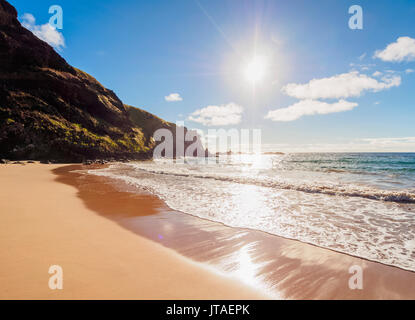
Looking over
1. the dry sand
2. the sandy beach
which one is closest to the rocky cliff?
the sandy beach

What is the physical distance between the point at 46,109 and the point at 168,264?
49105 millimetres

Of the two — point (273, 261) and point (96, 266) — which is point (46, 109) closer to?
point (96, 266)

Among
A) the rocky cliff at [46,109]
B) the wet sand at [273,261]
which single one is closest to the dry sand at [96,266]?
the wet sand at [273,261]

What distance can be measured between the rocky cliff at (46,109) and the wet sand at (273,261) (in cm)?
3765

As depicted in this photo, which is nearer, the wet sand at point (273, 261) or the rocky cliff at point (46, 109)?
the wet sand at point (273, 261)

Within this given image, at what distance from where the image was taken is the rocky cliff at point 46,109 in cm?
3177

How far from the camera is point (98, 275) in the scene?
2877 mm

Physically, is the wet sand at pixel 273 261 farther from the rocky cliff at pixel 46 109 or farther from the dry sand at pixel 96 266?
the rocky cliff at pixel 46 109

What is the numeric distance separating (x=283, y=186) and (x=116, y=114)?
198 feet

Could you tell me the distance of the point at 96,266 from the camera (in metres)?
3.14

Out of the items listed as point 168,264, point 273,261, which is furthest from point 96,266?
point 273,261

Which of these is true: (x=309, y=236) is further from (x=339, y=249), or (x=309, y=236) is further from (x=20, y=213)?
(x=20, y=213)

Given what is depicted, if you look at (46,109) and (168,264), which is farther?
(46,109)
